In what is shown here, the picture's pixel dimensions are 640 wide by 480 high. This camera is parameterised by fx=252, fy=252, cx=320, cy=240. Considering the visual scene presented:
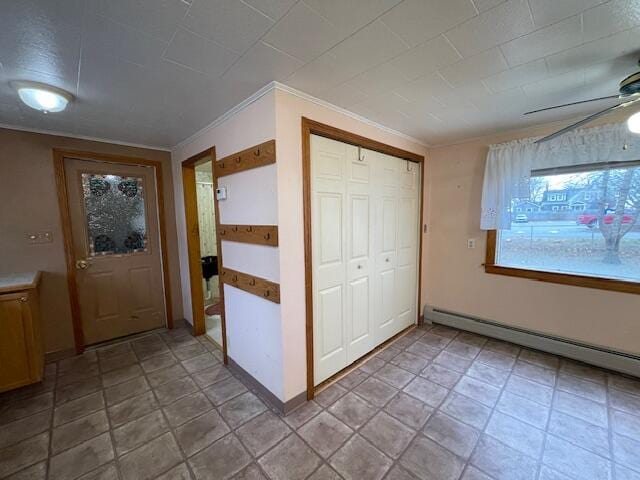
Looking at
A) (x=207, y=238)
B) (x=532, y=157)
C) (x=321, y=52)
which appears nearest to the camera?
(x=321, y=52)

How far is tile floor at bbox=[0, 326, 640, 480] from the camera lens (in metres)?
1.46

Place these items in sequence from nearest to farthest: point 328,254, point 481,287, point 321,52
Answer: point 321,52 → point 328,254 → point 481,287

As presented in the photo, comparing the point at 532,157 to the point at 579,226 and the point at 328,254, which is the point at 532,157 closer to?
the point at 579,226

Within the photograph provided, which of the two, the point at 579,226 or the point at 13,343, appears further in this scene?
the point at 579,226

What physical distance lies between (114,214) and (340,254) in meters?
2.67

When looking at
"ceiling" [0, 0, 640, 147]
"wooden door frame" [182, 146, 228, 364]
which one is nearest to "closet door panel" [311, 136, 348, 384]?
"ceiling" [0, 0, 640, 147]

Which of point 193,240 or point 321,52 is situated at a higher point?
point 321,52

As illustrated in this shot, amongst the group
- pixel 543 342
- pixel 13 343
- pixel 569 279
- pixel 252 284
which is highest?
pixel 252 284

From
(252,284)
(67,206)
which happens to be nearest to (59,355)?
(67,206)

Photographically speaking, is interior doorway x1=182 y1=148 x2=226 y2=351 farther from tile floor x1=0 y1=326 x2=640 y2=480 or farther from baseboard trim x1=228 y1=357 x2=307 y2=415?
tile floor x1=0 y1=326 x2=640 y2=480

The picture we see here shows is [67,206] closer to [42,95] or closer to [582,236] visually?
[42,95]

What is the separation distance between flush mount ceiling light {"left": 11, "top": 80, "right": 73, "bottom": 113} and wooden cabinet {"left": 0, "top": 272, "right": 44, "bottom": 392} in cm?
137

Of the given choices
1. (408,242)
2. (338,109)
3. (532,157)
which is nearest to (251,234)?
(338,109)

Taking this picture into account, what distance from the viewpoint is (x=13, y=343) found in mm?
1984
